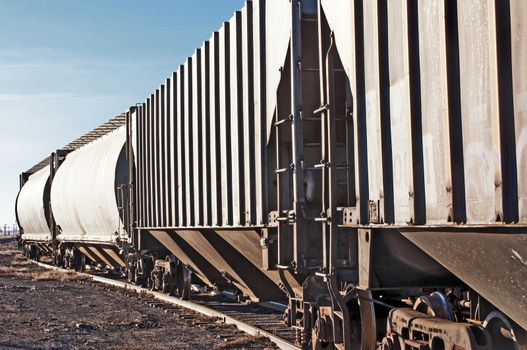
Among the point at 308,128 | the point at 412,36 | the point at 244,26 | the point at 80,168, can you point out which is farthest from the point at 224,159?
the point at 80,168

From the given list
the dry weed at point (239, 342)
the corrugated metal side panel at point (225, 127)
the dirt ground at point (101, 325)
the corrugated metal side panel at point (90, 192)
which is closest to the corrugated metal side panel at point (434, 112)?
the corrugated metal side panel at point (225, 127)

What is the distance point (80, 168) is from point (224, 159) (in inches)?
510

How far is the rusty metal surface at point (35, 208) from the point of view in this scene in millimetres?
28719

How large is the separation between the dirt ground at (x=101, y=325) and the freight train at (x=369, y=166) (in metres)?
1.12

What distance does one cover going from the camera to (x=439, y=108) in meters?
4.82

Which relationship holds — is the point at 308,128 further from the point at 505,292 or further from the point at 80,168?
the point at 80,168

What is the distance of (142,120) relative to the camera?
16469mm

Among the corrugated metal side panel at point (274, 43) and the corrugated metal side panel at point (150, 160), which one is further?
the corrugated metal side panel at point (150, 160)

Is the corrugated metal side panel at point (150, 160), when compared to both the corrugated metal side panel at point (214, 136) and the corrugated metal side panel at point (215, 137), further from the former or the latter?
the corrugated metal side panel at point (215, 137)

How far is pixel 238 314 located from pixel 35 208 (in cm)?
1909

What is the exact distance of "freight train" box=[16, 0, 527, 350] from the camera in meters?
4.31

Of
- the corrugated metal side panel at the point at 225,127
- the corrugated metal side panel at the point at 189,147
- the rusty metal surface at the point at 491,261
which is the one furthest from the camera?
the corrugated metal side panel at the point at 189,147

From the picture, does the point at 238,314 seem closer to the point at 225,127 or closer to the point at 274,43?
the point at 225,127

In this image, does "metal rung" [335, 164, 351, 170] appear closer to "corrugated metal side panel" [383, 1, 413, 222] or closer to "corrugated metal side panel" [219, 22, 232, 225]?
"corrugated metal side panel" [383, 1, 413, 222]
